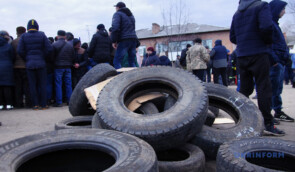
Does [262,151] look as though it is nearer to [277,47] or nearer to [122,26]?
[277,47]

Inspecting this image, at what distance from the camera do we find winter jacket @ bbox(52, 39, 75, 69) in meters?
7.37

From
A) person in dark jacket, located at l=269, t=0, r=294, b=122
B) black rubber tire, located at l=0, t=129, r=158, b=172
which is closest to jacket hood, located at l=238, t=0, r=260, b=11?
person in dark jacket, located at l=269, t=0, r=294, b=122

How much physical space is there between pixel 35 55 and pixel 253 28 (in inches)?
217

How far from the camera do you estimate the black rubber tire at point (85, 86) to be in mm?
4281

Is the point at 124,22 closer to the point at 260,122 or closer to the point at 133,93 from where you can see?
the point at 133,93

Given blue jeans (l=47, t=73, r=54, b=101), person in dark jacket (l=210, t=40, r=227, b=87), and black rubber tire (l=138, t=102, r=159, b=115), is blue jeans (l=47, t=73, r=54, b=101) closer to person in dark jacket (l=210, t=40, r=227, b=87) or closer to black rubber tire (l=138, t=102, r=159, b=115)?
black rubber tire (l=138, t=102, r=159, b=115)

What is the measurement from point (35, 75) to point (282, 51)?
6.09m

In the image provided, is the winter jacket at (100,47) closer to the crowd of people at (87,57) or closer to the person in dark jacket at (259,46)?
the crowd of people at (87,57)

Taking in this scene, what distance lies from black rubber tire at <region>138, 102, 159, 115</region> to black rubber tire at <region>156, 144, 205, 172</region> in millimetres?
678

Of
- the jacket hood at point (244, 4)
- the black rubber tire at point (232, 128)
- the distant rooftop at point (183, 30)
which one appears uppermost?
the distant rooftop at point (183, 30)

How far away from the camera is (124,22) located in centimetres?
639

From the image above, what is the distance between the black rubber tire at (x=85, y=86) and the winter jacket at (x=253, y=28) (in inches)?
90.9

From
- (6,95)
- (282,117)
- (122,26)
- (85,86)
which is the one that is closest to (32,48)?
(6,95)

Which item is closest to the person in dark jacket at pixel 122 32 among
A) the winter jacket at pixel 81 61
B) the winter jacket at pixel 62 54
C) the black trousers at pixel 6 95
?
the winter jacket at pixel 62 54
